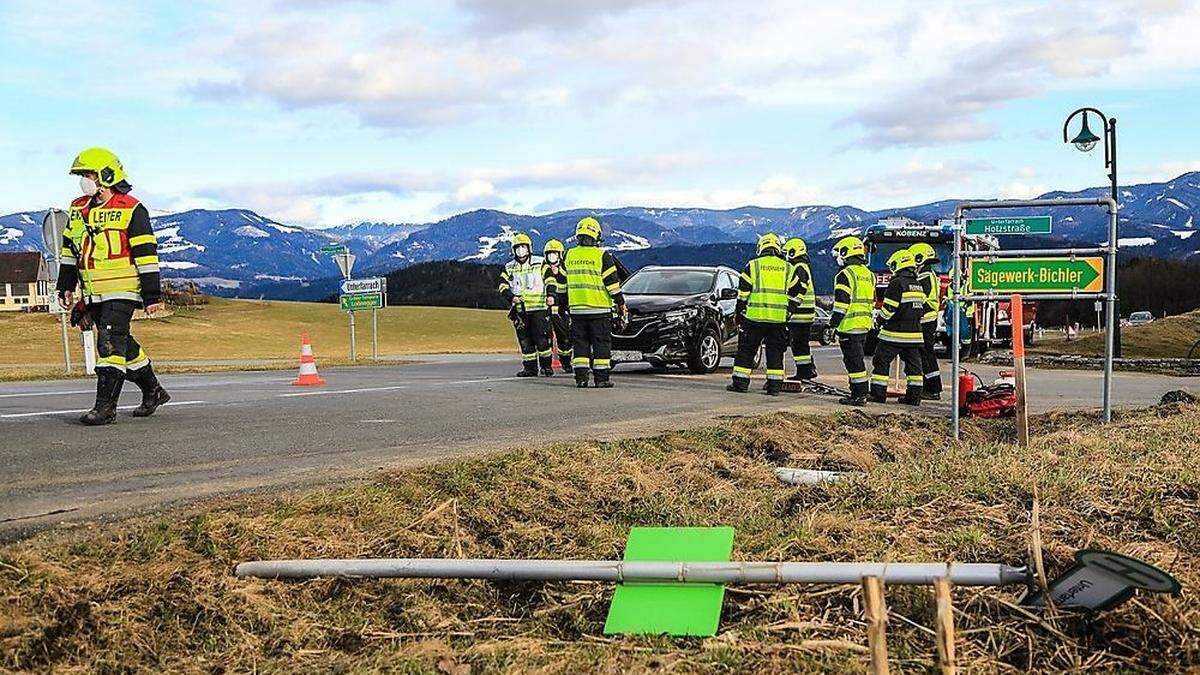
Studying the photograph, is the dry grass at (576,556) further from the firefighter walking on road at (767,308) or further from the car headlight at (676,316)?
the car headlight at (676,316)

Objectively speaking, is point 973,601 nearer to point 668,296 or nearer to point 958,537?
point 958,537

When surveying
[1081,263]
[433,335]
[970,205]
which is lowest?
[433,335]

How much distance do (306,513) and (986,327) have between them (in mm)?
23746

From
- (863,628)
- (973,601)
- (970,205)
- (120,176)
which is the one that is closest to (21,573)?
(863,628)

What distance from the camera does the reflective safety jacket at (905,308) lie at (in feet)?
38.9

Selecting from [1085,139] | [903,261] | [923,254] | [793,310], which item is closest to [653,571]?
→ [903,261]

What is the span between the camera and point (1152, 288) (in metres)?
78.2

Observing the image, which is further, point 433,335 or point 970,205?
point 433,335

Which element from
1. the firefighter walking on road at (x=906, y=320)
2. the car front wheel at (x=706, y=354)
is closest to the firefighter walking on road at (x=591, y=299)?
the car front wheel at (x=706, y=354)

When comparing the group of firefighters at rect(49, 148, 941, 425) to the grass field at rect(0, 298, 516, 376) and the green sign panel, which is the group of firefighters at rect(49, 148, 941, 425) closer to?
the green sign panel

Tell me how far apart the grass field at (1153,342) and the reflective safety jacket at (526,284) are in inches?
577

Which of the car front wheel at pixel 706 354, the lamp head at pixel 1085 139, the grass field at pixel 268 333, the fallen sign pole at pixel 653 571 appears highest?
the lamp head at pixel 1085 139

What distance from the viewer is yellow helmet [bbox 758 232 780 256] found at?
12.6 m

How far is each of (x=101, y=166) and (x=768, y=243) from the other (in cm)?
758
